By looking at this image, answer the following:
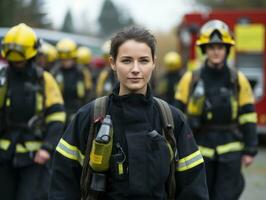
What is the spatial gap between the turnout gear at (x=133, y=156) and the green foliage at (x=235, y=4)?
33.6 meters

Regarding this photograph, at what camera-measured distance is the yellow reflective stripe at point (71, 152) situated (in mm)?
3527

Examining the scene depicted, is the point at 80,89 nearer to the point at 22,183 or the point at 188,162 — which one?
the point at 22,183

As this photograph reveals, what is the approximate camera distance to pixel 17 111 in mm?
5488

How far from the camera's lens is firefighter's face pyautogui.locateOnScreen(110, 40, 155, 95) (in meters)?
3.37

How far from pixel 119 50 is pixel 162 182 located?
0.77 meters

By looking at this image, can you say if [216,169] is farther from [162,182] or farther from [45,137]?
[162,182]

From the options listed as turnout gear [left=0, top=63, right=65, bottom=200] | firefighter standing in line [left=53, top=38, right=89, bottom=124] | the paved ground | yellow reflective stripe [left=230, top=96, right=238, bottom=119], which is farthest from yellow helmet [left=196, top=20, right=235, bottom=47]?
firefighter standing in line [left=53, top=38, right=89, bottom=124]

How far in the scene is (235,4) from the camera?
39.4 metres

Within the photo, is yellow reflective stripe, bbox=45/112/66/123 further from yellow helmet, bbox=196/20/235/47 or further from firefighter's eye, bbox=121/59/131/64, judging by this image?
firefighter's eye, bbox=121/59/131/64

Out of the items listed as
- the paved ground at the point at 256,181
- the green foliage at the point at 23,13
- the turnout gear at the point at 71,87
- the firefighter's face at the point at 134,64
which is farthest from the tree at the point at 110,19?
the firefighter's face at the point at 134,64

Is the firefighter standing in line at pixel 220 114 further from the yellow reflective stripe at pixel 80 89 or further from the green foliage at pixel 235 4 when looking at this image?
the green foliage at pixel 235 4

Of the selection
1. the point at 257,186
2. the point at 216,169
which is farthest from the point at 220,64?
the point at 257,186

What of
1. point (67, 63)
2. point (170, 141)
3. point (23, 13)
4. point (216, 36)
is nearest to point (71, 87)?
point (67, 63)

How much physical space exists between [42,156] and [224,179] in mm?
1701
